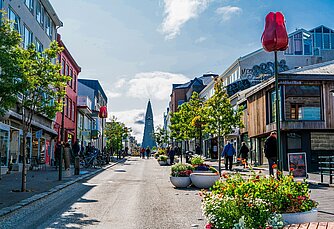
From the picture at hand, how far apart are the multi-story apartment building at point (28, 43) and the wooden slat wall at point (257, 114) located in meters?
15.6

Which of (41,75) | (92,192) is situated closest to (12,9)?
(41,75)

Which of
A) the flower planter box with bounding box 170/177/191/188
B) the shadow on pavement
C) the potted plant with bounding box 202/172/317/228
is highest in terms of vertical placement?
the potted plant with bounding box 202/172/317/228

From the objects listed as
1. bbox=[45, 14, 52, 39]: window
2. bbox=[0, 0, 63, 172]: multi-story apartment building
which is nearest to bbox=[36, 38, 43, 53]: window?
bbox=[0, 0, 63, 172]: multi-story apartment building

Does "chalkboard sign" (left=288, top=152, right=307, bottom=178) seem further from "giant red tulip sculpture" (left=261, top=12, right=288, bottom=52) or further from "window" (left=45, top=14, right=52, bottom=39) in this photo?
"window" (left=45, top=14, right=52, bottom=39)

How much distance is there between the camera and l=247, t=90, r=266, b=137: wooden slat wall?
30772 millimetres

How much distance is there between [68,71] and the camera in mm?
44375

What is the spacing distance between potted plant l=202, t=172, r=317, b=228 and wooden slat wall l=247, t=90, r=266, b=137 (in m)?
25.1

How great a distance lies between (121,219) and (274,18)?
239 inches

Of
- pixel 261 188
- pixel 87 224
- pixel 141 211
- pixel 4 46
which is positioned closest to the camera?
pixel 261 188

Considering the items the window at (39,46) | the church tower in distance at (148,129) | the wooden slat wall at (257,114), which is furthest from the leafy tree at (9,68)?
the church tower in distance at (148,129)

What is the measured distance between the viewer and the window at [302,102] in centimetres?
2733

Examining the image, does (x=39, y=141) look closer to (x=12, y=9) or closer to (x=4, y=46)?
(x=12, y=9)

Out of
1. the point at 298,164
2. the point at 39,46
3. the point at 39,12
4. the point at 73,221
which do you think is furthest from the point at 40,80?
the point at 39,12

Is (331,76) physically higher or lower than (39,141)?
higher
